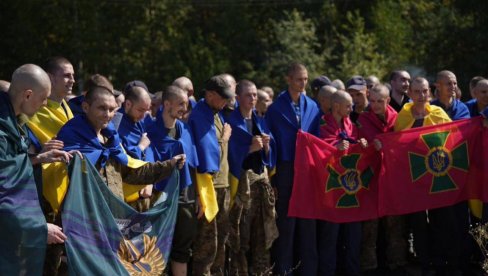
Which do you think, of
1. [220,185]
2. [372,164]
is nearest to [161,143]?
[220,185]

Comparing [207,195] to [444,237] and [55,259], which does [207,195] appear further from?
[444,237]

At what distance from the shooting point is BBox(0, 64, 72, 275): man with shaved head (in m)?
5.70

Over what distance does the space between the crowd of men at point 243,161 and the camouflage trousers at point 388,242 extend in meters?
0.01

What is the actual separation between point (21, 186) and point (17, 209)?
6.3 inches

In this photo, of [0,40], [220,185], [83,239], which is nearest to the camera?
[83,239]

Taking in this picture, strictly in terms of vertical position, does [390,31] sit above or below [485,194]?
above

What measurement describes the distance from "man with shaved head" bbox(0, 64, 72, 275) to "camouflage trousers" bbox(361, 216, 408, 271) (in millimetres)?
4468

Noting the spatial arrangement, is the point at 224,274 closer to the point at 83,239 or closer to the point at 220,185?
the point at 220,185

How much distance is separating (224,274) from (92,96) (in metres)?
2.99

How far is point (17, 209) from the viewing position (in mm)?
5758

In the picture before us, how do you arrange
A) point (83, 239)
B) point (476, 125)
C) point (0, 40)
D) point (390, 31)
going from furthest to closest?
point (0, 40) → point (390, 31) → point (476, 125) → point (83, 239)

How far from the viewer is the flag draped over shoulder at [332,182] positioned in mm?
8938

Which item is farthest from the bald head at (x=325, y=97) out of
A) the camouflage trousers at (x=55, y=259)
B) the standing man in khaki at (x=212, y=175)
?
the camouflage trousers at (x=55, y=259)

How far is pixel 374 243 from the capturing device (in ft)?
31.4
